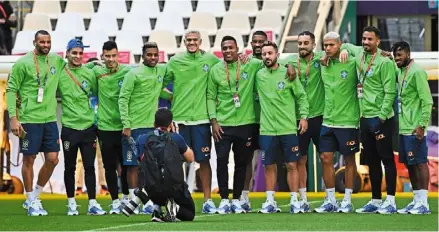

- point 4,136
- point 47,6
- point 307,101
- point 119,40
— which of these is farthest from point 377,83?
point 47,6

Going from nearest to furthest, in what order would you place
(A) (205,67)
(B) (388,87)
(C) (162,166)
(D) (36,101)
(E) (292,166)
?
1. (C) (162,166)
2. (B) (388,87)
3. (E) (292,166)
4. (D) (36,101)
5. (A) (205,67)

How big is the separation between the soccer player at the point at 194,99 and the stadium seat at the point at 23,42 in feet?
24.5

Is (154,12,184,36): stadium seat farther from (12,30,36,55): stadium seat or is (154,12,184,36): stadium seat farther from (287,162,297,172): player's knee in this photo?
(287,162,297,172): player's knee

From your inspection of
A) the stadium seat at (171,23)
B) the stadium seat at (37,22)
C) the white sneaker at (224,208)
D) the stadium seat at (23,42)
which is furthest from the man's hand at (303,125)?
the stadium seat at (37,22)

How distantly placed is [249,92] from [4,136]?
5695 millimetres

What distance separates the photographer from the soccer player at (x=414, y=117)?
1447 centimetres

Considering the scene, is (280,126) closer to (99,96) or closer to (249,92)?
(249,92)

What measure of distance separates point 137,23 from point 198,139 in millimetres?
8706

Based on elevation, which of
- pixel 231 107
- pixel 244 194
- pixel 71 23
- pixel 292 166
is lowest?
pixel 244 194

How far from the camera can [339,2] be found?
22.3 metres

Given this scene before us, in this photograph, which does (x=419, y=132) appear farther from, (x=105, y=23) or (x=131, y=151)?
(x=105, y=23)

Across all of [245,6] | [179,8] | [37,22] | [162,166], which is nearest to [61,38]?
[37,22]

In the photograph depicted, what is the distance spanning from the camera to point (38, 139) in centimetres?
1507

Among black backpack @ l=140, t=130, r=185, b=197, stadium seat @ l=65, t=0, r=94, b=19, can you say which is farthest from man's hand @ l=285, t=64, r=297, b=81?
stadium seat @ l=65, t=0, r=94, b=19
